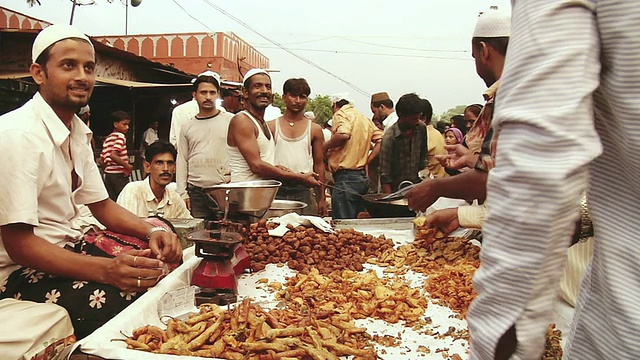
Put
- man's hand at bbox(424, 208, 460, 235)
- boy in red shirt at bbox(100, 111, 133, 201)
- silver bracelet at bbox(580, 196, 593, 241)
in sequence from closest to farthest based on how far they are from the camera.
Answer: silver bracelet at bbox(580, 196, 593, 241), man's hand at bbox(424, 208, 460, 235), boy in red shirt at bbox(100, 111, 133, 201)

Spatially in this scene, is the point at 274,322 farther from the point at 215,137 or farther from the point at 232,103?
the point at 232,103

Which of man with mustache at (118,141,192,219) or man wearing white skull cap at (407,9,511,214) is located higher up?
man wearing white skull cap at (407,9,511,214)

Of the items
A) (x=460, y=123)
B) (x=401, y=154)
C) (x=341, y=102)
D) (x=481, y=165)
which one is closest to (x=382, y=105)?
(x=341, y=102)

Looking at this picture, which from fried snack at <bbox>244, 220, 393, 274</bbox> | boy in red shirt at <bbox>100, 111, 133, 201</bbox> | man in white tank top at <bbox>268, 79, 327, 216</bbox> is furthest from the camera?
boy in red shirt at <bbox>100, 111, 133, 201</bbox>

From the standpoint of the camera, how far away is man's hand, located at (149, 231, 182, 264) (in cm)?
248

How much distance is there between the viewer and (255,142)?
14.0 feet

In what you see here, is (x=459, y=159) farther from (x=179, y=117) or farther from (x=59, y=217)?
(x=179, y=117)

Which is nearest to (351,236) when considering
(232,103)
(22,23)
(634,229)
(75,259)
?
(75,259)

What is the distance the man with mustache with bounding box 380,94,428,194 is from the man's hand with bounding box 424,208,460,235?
250 cm

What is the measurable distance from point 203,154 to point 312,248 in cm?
209

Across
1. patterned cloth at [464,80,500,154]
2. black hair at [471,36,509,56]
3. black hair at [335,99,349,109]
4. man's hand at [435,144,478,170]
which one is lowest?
man's hand at [435,144,478,170]

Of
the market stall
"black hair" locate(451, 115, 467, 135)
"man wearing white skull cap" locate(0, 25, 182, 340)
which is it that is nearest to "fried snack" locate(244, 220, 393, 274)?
the market stall

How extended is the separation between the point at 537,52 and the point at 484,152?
1.77 meters

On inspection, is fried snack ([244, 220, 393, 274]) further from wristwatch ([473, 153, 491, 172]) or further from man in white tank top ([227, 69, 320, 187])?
wristwatch ([473, 153, 491, 172])
